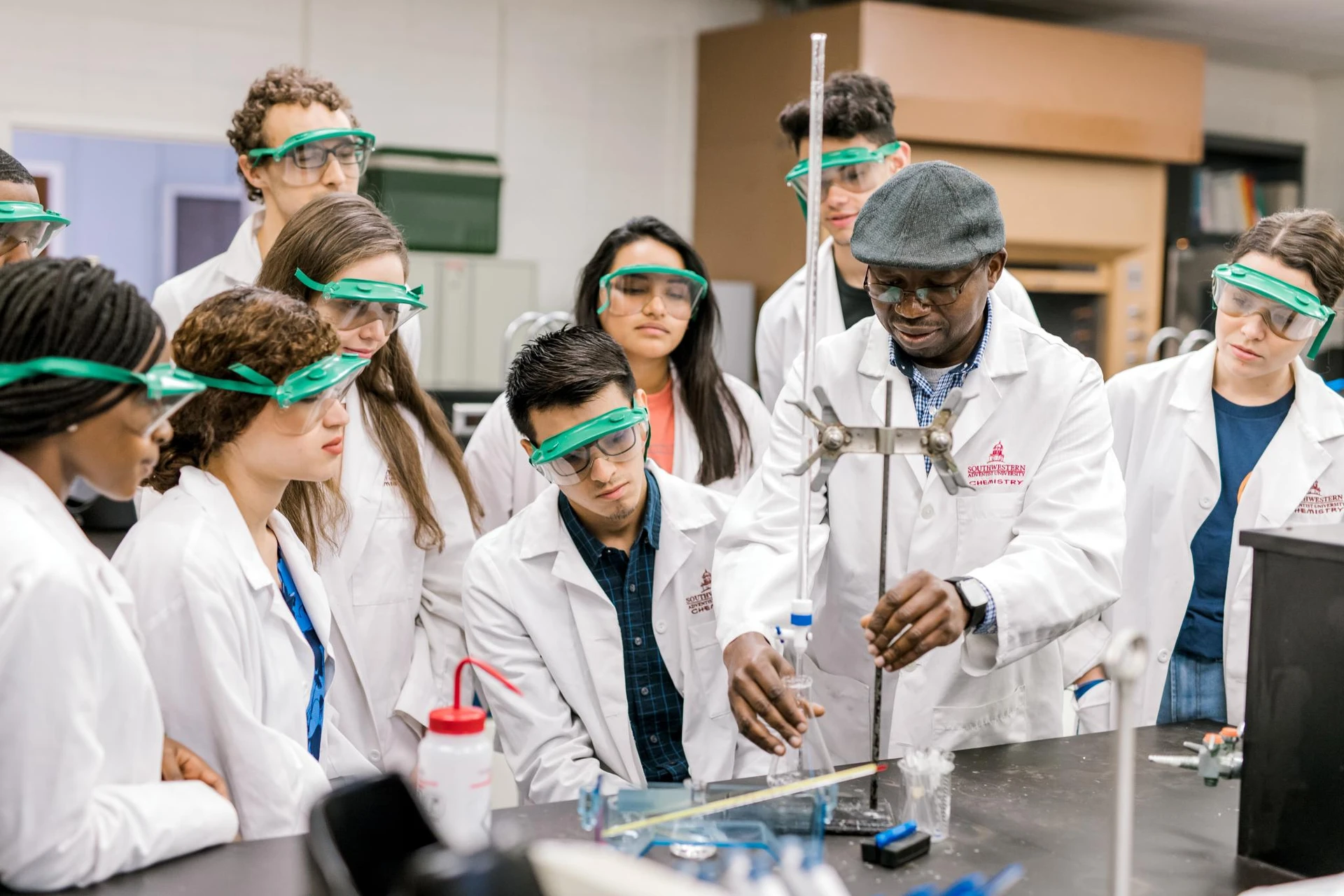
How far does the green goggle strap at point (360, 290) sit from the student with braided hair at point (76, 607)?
0.66 m

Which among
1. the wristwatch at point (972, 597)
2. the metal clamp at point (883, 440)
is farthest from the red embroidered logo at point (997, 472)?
the metal clamp at point (883, 440)

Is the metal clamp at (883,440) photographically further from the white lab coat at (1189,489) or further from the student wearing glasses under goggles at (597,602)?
the white lab coat at (1189,489)

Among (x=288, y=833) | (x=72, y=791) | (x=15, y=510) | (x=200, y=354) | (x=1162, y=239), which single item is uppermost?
(x=1162, y=239)

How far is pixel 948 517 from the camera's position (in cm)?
194

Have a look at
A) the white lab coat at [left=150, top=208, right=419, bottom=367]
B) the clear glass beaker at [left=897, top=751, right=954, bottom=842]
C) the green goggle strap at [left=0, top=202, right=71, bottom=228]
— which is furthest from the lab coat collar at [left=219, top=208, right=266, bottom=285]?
the clear glass beaker at [left=897, top=751, right=954, bottom=842]

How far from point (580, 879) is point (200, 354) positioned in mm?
968

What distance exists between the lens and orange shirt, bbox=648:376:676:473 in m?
2.57

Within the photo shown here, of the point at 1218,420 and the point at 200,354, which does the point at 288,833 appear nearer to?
the point at 200,354

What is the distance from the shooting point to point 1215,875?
1.42 meters

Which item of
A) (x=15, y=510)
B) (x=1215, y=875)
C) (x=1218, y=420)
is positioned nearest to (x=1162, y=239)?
(x=1218, y=420)

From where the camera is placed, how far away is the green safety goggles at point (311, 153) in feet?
8.12

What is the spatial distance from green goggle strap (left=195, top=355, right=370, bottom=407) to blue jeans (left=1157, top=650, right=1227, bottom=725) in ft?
5.10

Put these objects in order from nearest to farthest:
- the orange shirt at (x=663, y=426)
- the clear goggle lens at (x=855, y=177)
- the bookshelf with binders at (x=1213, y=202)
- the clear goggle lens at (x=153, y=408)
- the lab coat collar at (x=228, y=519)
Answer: the clear goggle lens at (x=153, y=408)
the lab coat collar at (x=228, y=519)
the orange shirt at (x=663, y=426)
the clear goggle lens at (x=855, y=177)
the bookshelf with binders at (x=1213, y=202)

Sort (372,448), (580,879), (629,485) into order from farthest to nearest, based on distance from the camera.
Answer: (372,448)
(629,485)
(580,879)
